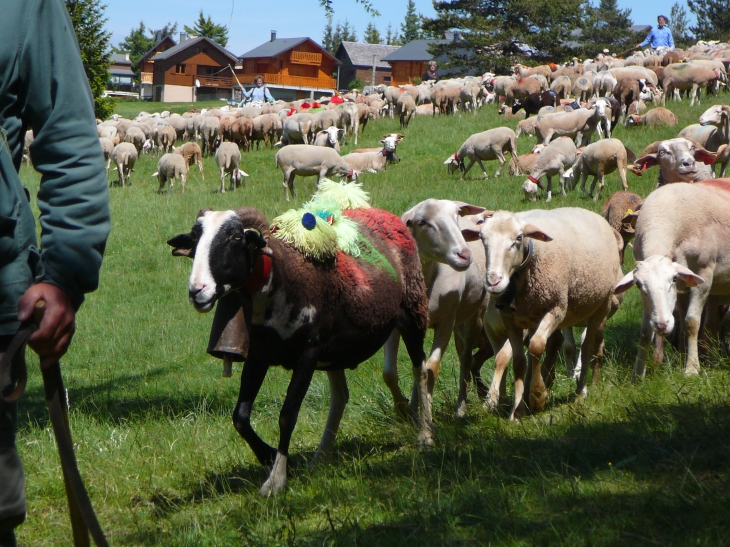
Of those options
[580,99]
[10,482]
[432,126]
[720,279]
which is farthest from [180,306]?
[580,99]

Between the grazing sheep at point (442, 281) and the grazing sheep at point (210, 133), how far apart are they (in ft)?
91.3

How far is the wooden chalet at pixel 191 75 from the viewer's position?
83125mm

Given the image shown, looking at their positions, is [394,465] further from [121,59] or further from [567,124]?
[121,59]

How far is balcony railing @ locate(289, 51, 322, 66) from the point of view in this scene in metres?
83.6

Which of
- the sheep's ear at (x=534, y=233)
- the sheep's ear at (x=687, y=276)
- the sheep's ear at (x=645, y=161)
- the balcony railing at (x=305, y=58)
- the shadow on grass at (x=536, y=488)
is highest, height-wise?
the balcony railing at (x=305, y=58)

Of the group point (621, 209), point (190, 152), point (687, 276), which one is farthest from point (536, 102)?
point (687, 276)

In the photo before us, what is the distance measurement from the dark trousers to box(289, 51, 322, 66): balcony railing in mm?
83875

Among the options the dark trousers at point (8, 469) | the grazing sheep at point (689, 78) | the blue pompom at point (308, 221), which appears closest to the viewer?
the dark trousers at point (8, 469)

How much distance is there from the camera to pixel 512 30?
183ft

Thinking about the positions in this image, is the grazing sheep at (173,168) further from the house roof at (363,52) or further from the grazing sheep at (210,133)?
the house roof at (363,52)

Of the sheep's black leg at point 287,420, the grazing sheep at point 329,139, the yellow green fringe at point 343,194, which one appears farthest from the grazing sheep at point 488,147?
the sheep's black leg at point 287,420

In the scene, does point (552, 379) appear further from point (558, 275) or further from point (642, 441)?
point (642, 441)

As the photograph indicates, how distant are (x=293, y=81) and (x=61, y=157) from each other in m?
83.1

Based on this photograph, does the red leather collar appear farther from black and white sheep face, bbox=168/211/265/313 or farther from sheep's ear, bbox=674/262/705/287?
sheep's ear, bbox=674/262/705/287
